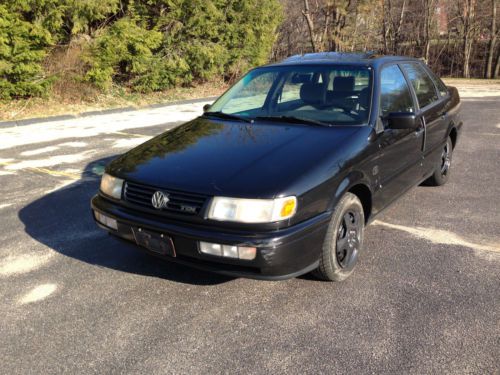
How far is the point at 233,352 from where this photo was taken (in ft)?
8.20

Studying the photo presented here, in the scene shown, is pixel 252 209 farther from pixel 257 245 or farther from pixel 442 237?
pixel 442 237

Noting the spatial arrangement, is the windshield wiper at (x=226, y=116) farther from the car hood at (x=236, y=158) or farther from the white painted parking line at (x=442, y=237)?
the white painted parking line at (x=442, y=237)

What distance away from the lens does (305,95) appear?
12.8ft

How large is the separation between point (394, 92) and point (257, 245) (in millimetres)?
2180

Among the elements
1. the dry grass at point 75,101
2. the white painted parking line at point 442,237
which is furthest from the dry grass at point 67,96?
the white painted parking line at point 442,237

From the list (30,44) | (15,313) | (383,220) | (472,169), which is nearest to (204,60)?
(30,44)

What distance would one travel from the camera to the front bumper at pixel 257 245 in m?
2.58

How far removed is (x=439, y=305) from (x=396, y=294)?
28 centimetres

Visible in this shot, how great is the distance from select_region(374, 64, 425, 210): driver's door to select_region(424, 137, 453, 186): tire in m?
0.93

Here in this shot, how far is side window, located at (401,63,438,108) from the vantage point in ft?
14.3

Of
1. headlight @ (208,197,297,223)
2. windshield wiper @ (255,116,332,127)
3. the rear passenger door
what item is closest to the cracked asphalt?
the rear passenger door

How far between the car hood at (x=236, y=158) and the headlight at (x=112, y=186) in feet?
0.16

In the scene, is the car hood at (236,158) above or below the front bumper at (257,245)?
above

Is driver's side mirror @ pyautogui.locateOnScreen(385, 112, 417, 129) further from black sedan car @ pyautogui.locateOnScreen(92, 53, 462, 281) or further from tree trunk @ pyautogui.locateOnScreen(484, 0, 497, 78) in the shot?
tree trunk @ pyautogui.locateOnScreen(484, 0, 497, 78)
